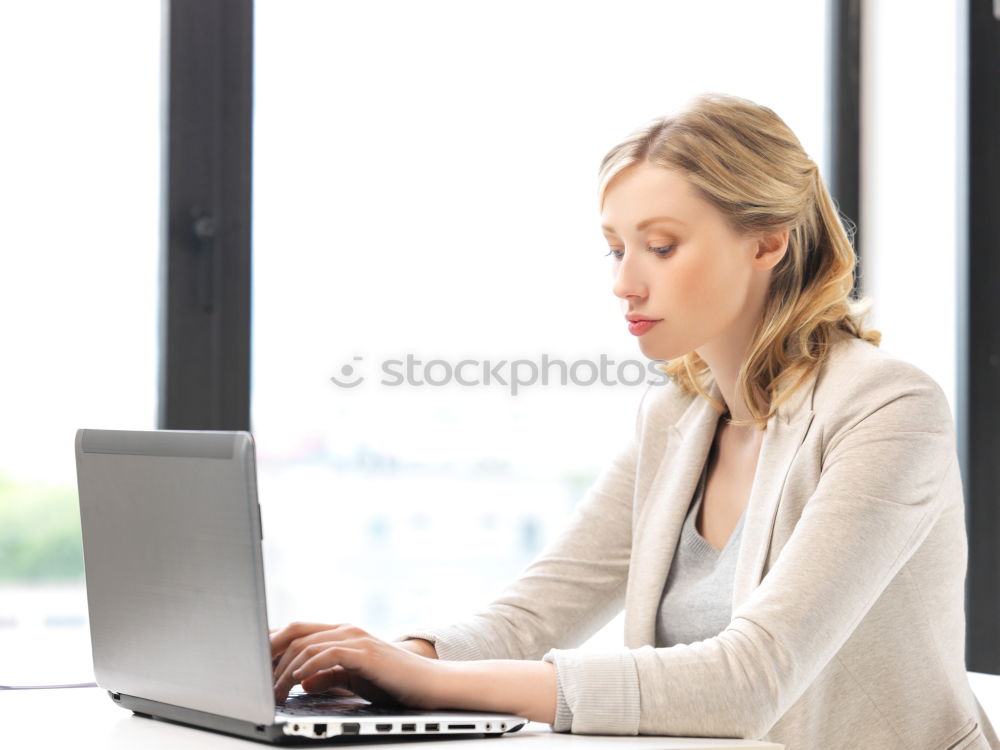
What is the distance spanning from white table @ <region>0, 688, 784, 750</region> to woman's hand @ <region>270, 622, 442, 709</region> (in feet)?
0.25

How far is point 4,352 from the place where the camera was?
6.73ft

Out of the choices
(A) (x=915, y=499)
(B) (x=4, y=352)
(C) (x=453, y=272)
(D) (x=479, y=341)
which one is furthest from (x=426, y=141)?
(A) (x=915, y=499)

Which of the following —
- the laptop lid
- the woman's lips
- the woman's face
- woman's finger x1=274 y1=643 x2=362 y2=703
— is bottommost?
woman's finger x1=274 y1=643 x2=362 y2=703

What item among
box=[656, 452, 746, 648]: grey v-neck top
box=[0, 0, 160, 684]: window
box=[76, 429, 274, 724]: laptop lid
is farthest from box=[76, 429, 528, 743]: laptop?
box=[0, 0, 160, 684]: window

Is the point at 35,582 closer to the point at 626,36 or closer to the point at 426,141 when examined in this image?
the point at 426,141

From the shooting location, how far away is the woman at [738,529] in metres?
1.00

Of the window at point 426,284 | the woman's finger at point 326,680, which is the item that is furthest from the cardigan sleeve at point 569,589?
the window at point 426,284

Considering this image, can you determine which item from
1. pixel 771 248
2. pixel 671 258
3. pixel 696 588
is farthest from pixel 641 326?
pixel 696 588

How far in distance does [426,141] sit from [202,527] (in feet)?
4.93

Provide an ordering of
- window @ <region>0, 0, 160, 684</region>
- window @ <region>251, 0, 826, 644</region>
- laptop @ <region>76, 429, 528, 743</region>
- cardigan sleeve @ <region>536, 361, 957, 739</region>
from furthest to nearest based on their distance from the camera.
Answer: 1. window @ <region>251, 0, 826, 644</region>
2. window @ <region>0, 0, 160, 684</region>
3. cardigan sleeve @ <region>536, 361, 957, 739</region>
4. laptop @ <region>76, 429, 528, 743</region>

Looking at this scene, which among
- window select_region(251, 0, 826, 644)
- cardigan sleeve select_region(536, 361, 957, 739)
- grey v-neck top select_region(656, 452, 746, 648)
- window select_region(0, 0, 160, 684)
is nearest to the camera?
cardigan sleeve select_region(536, 361, 957, 739)

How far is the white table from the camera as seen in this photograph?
0.92 m

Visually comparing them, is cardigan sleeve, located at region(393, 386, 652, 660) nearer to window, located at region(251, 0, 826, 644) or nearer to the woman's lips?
the woman's lips

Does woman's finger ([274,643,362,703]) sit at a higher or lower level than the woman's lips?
lower
